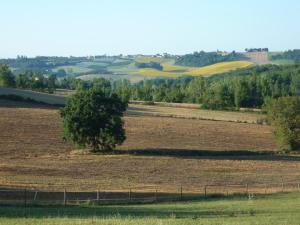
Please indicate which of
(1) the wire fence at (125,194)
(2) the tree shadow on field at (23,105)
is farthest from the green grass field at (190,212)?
(2) the tree shadow on field at (23,105)

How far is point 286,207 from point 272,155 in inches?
1524

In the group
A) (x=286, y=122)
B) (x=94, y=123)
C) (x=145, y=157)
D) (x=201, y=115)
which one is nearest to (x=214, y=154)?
(x=145, y=157)

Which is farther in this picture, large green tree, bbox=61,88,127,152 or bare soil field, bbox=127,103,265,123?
bare soil field, bbox=127,103,265,123

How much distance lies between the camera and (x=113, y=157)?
210ft

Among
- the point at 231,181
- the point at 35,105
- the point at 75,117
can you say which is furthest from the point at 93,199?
the point at 35,105

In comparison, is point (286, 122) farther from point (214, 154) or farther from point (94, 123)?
point (94, 123)

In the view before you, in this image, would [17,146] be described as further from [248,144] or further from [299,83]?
[299,83]

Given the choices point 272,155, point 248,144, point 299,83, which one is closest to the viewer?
point 272,155

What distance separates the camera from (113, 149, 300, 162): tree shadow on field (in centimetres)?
6794

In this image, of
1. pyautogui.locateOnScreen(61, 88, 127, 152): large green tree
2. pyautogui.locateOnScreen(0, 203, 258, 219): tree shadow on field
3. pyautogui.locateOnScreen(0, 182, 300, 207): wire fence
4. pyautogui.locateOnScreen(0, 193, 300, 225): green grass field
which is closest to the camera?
pyautogui.locateOnScreen(0, 193, 300, 225): green grass field

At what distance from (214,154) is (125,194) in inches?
1188

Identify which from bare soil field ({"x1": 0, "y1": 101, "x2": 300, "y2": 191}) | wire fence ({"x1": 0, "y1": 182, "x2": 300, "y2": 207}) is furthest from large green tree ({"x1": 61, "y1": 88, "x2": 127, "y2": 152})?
wire fence ({"x1": 0, "y1": 182, "x2": 300, "y2": 207})

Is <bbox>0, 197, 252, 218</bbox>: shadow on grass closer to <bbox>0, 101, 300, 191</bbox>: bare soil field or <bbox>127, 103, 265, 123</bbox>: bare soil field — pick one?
<bbox>0, 101, 300, 191</bbox>: bare soil field

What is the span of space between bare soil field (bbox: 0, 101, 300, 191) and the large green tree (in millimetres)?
1608
